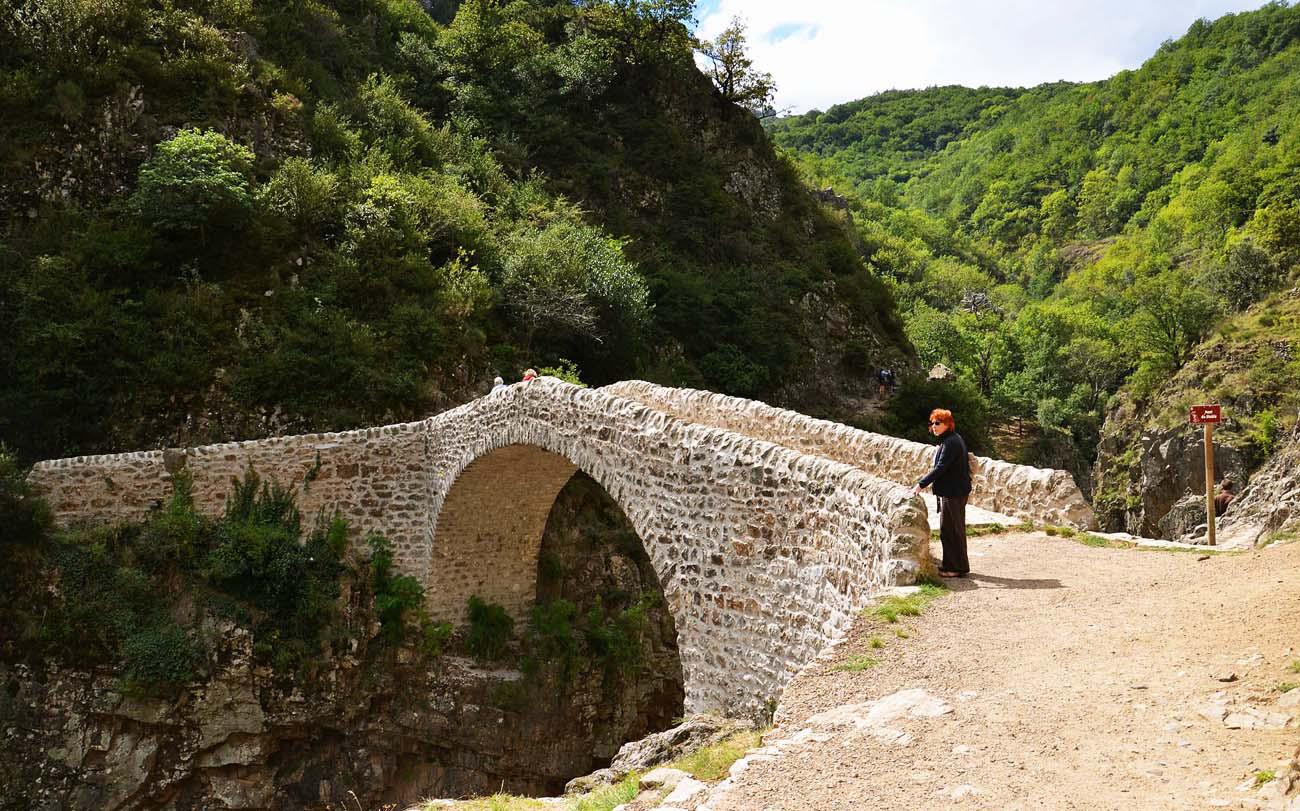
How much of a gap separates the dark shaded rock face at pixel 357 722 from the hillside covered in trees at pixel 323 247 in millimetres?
4530

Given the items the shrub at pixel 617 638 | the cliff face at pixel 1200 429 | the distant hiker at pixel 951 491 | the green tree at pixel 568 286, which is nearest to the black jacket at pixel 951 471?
the distant hiker at pixel 951 491

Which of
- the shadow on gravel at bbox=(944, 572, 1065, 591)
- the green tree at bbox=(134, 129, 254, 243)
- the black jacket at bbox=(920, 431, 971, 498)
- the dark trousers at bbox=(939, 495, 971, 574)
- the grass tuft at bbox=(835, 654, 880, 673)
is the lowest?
the grass tuft at bbox=(835, 654, 880, 673)

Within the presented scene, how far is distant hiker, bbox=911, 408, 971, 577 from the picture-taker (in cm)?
682

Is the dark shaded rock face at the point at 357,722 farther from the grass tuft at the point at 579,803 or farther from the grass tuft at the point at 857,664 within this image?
the grass tuft at the point at 857,664

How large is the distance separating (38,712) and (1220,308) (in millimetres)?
41766

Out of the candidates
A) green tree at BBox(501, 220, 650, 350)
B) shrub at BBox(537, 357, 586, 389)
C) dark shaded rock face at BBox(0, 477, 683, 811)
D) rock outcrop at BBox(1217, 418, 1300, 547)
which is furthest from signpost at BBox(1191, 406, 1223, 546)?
green tree at BBox(501, 220, 650, 350)

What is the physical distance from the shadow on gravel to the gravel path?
1.1 inches

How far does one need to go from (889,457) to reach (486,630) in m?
8.52

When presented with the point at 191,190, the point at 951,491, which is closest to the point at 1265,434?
the point at 951,491

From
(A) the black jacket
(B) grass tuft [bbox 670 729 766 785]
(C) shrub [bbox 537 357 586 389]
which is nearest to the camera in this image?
(B) grass tuft [bbox 670 729 766 785]

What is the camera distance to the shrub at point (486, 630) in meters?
15.3

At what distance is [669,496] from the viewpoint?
374 inches

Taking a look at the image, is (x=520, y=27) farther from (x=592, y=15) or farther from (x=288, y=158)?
(x=288, y=158)

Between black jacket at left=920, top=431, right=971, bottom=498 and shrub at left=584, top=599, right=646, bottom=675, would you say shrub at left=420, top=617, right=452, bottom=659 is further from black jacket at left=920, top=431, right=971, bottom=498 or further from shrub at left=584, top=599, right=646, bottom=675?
black jacket at left=920, top=431, right=971, bottom=498
